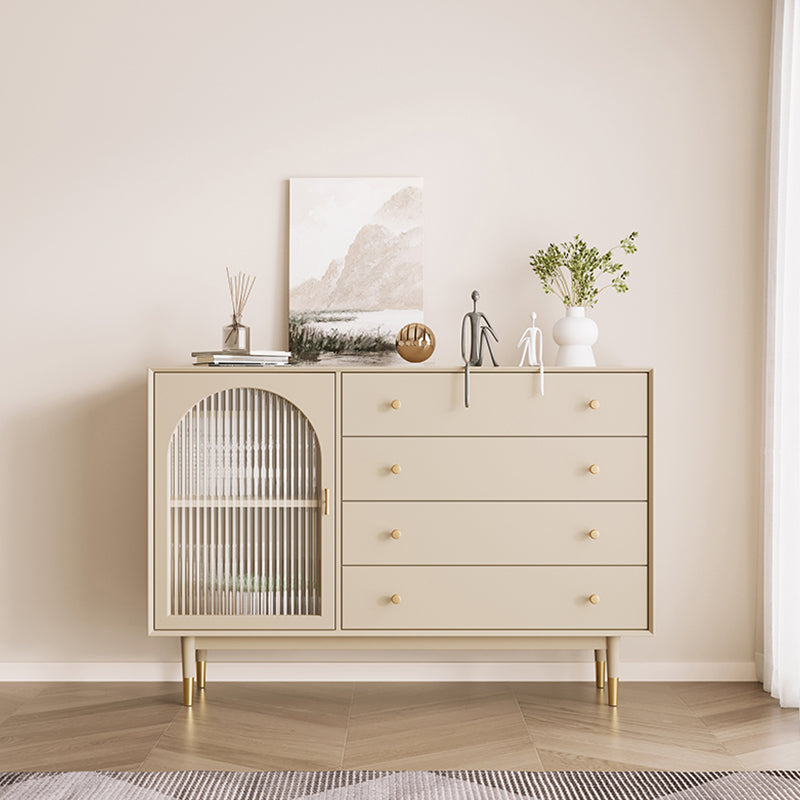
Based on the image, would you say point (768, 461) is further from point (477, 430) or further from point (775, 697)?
point (477, 430)

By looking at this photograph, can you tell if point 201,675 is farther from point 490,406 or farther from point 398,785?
point 490,406

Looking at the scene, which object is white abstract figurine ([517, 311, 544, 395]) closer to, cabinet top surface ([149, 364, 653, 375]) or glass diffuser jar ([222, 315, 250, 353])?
cabinet top surface ([149, 364, 653, 375])

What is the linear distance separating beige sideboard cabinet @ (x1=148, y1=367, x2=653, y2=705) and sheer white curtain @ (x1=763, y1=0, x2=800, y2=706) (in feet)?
1.57

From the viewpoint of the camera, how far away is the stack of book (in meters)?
2.58

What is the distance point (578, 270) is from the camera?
9.15 ft

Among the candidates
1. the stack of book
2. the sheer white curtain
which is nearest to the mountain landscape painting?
the stack of book

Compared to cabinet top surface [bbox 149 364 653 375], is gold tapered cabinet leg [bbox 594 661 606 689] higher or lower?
lower

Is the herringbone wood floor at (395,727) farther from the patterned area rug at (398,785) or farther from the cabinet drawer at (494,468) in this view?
the cabinet drawer at (494,468)

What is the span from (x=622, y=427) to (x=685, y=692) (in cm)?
93

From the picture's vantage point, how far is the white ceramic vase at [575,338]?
272 centimetres

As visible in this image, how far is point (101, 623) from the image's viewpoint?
294cm

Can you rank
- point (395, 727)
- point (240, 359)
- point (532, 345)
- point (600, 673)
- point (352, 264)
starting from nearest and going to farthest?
point (395, 727) < point (240, 359) < point (532, 345) < point (600, 673) < point (352, 264)

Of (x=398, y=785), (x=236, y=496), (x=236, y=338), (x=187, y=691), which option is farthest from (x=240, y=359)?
(x=398, y=785)

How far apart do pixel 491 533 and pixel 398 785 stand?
0.75 metres
